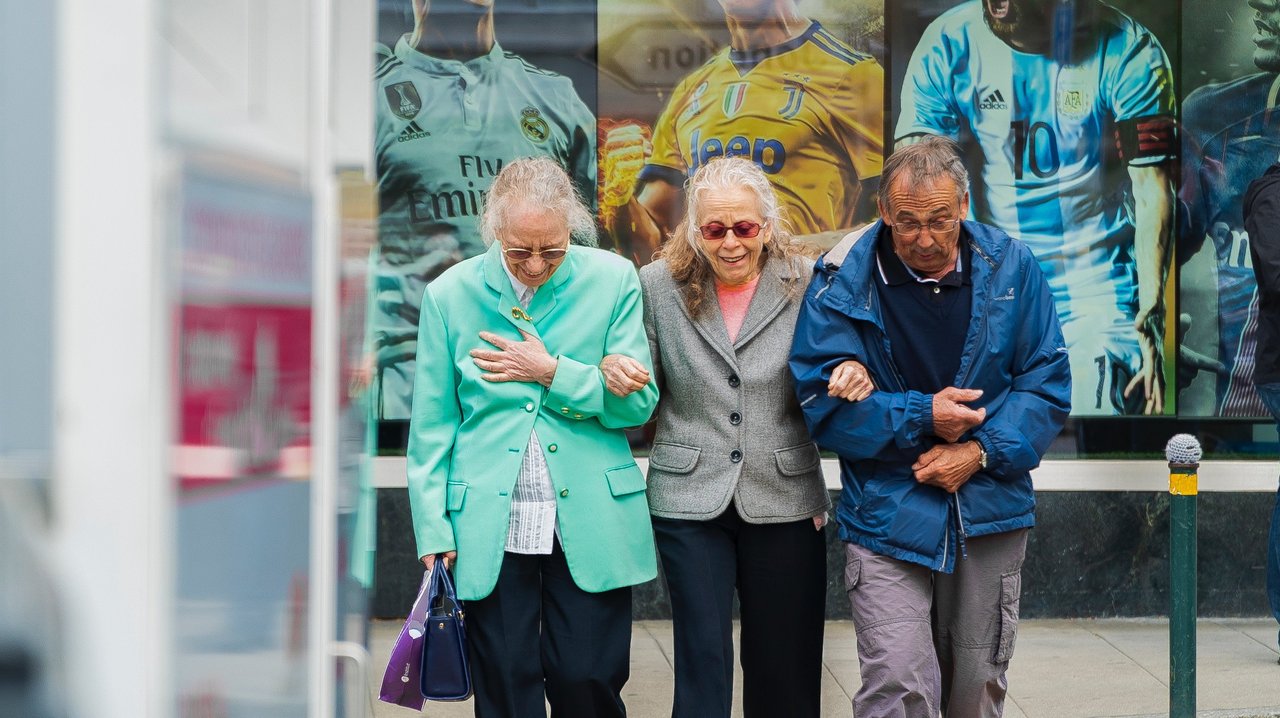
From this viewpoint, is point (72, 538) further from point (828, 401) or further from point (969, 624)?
point (969, 624)

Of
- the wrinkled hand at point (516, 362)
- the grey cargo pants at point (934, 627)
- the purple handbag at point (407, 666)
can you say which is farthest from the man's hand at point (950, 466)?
the purple handbag at point (407, 666)

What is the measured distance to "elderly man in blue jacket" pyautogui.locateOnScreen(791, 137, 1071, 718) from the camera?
394 cm

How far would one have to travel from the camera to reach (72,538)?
1329 millimetres

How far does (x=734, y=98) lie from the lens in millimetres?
6918

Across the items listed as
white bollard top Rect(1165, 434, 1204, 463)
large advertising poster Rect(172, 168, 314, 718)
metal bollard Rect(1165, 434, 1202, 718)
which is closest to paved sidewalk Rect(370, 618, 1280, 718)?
metal bollard Rect(1165, 434, 1202, 718)

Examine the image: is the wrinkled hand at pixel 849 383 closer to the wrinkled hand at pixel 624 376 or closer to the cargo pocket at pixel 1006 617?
the wrinkled hand at pixel 624 376

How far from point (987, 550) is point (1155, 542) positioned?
338cm

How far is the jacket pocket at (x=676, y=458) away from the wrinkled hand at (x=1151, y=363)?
11.9 feet

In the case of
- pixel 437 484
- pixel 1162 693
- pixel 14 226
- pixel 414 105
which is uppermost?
pixel 414 105

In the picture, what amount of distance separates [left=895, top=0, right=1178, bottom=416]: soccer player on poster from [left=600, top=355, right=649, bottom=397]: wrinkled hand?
11.2ft

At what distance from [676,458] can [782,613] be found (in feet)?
1.73

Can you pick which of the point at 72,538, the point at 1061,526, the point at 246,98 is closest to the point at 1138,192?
the point at 1061,526

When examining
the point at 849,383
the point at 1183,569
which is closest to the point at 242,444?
the point at 849,383

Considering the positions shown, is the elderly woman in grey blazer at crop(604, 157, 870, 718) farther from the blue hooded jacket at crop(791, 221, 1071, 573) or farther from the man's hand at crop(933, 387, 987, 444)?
the man's hand at crop(933, 387, 987, 444)
